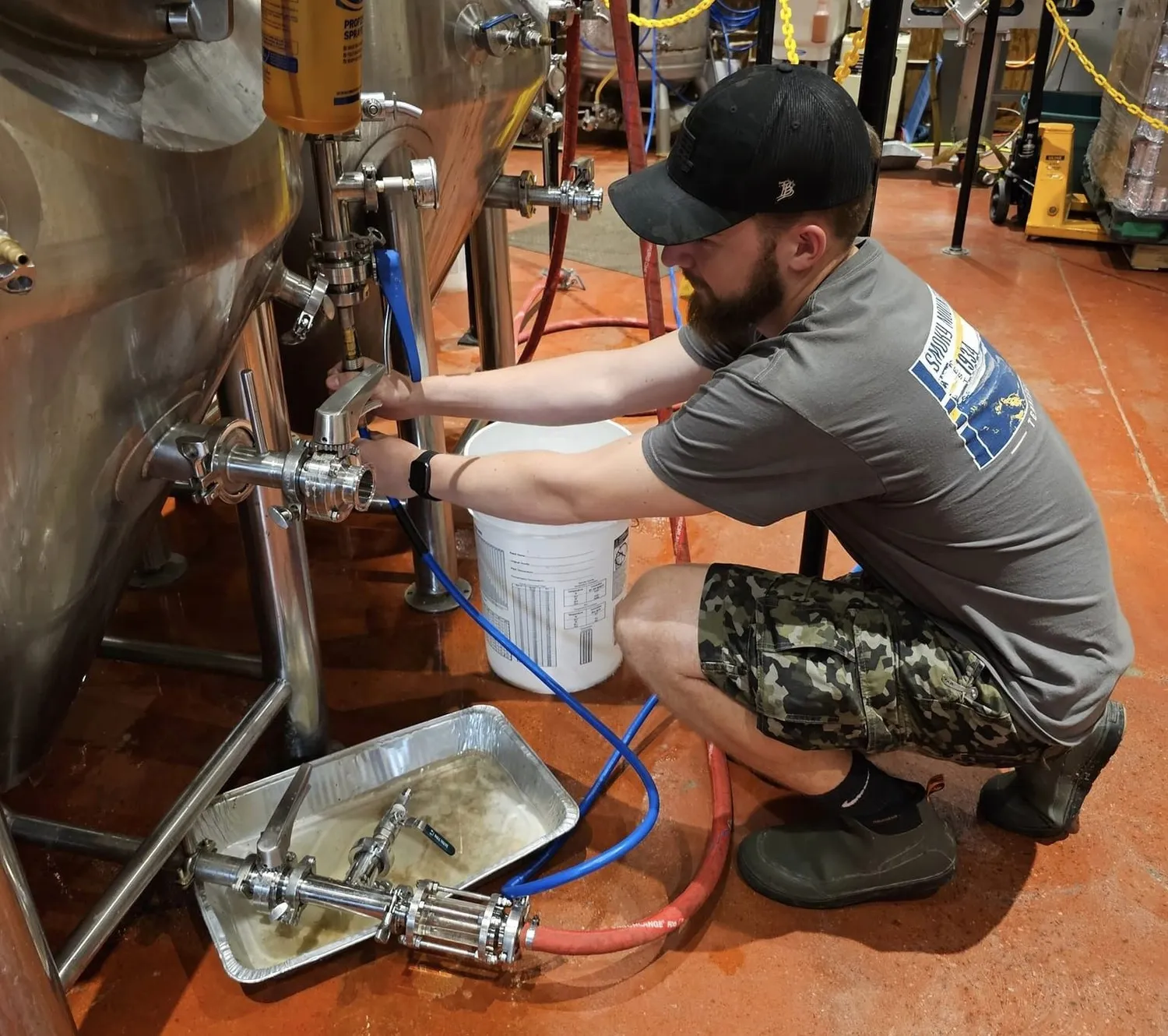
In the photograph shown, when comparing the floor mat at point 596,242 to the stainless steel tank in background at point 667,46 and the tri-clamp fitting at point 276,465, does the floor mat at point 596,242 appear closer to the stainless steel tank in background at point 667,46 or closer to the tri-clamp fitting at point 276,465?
the stainless steel tank in background at point 667,46

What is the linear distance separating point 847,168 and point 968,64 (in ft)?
13.4

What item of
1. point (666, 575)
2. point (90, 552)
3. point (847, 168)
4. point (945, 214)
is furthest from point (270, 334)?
point (945, 214)

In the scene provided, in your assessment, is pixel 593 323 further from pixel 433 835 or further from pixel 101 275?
pixel 101 275

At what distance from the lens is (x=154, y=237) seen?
0.70 metres

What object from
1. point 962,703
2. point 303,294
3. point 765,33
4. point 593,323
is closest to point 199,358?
point 303,294

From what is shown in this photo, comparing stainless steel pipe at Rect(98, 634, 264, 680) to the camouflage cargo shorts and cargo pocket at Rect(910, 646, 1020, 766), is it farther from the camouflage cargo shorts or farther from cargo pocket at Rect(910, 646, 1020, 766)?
cargo pocket at Rect(910, 646, 1020, 766)

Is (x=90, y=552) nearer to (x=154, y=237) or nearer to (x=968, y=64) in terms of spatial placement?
(x=154, y=237)

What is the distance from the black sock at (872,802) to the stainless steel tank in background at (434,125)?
90 centimetres

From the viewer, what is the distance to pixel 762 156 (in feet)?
3.06

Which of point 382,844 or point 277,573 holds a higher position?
point 277,573

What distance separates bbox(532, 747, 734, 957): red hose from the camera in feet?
3.24

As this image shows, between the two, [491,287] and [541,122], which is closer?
[541,122]

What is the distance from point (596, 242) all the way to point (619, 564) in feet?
7.38

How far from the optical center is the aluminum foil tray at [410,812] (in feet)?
3.59
